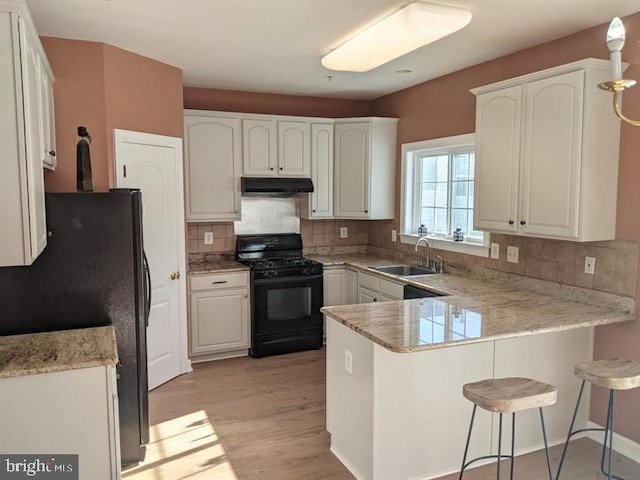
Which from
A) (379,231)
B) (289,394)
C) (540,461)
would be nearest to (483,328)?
(540,461)

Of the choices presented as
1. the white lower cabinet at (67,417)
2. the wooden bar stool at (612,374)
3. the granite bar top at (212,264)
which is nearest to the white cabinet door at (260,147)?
the granite bar top at (212,264)

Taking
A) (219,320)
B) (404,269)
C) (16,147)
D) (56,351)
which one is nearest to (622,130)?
(404,269)

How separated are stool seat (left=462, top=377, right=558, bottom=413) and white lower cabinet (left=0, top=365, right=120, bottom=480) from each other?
5.35 feet

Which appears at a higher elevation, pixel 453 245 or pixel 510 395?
pixel 453 245

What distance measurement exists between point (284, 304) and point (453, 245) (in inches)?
65.3

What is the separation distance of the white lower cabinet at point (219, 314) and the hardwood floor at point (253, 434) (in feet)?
0.72

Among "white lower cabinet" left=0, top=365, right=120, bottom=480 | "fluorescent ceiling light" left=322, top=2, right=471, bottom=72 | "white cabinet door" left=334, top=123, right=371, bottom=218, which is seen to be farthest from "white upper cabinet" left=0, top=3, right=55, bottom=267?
"white cabinet door" left=334, top=123, right=371, bottom=218

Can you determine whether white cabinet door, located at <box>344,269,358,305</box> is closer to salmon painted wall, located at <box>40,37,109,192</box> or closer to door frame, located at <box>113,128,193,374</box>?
door frame, located at <box>113,128,193,374</box>

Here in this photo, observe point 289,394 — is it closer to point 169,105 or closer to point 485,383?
point 485,383

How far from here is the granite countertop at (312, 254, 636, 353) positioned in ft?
7.84

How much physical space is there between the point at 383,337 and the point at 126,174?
2.33m

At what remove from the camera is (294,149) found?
4.97 metres

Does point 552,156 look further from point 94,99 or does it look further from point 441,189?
point 94,99

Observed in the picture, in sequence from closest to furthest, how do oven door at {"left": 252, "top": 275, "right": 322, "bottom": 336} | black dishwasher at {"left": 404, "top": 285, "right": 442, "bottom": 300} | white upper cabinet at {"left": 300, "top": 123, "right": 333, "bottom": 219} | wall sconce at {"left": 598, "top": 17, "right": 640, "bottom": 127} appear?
wall sconce at {"left": 598, "top": 17, "right": 640, "bottom": 127}
black dishwasher at {"left": 404, "top": 285, "right": 442, "bottom": 300}
oven door at {"left": 252, "top": 275, "right": 322, "bottom": 336}
white upper cabinet at {"left": 300, "top": 123, "right": 333, "bottom": 219}
